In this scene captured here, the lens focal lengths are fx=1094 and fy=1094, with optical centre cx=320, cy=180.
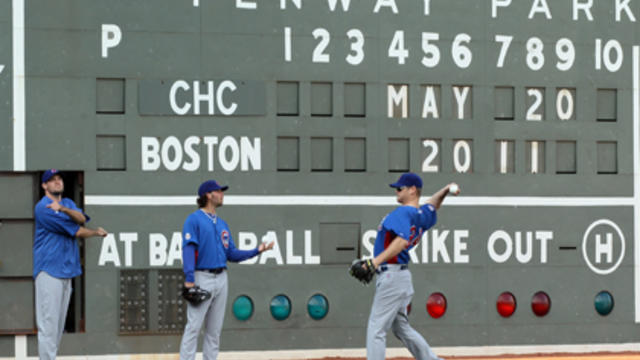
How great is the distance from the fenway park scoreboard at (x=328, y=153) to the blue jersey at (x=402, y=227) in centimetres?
173

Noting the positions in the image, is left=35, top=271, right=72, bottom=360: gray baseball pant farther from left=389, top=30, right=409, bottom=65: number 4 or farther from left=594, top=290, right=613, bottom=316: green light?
left=594, top=290, right=613, bottom=316: green light

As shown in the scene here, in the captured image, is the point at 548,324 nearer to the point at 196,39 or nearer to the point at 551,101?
the point at 551,101

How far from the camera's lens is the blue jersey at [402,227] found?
8961mm

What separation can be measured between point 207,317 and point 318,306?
161cm

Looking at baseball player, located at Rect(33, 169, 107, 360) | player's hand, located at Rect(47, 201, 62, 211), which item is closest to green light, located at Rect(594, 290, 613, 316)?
baseball player, located at Rect(33, 169, 107, 360)

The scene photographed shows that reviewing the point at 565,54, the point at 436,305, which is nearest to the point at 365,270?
the point at 436,305

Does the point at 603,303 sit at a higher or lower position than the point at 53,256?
lower

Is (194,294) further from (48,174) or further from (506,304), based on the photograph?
(506,304)

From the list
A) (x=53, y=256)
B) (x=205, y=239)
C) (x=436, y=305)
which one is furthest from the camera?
(x=436, y=305)

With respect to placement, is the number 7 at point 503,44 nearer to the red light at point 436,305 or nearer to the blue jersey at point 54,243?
the red light at point 436,305

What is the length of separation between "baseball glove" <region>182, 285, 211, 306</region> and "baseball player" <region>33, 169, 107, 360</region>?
1042mm

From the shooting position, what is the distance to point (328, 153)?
10.9m

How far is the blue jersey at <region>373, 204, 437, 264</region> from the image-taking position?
896cm

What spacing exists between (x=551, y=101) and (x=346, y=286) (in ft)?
9.48
